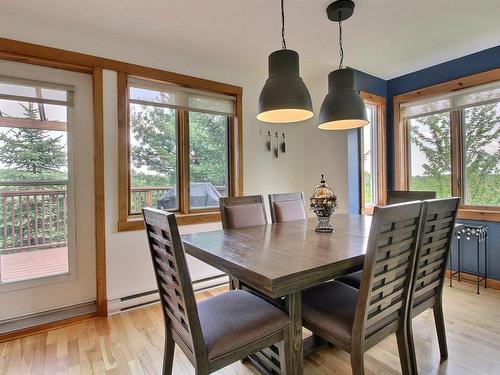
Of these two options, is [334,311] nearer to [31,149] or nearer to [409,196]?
[409,196]

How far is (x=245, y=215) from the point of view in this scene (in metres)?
2.34

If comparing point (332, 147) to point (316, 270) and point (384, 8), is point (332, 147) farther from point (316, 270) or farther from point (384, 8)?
point (316, 270)

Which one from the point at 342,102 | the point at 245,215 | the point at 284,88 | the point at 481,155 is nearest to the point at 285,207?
the point at 245,215

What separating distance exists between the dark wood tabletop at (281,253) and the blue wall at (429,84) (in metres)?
1.33

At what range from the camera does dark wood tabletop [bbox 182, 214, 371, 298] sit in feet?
3.72

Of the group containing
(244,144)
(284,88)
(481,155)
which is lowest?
(481,155)

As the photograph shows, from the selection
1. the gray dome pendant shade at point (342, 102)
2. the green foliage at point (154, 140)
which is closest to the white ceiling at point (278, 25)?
the gray dome pendant shade at point (342, 102)

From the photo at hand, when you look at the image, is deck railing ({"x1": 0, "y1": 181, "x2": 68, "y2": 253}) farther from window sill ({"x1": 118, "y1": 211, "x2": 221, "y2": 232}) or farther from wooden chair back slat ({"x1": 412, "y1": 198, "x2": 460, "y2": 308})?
wooden chair back slat ({"x1": 412, "y1": 198, "x2": 460, "y2": 308})

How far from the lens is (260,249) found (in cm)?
153

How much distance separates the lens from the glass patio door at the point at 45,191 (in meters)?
2.20

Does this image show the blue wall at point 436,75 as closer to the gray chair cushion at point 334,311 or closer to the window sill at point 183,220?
the window sill at point 183,220

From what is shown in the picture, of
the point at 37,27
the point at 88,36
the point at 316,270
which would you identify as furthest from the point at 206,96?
the point at 316,270

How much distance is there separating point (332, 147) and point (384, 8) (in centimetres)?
157

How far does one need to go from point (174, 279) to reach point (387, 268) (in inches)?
37.5
